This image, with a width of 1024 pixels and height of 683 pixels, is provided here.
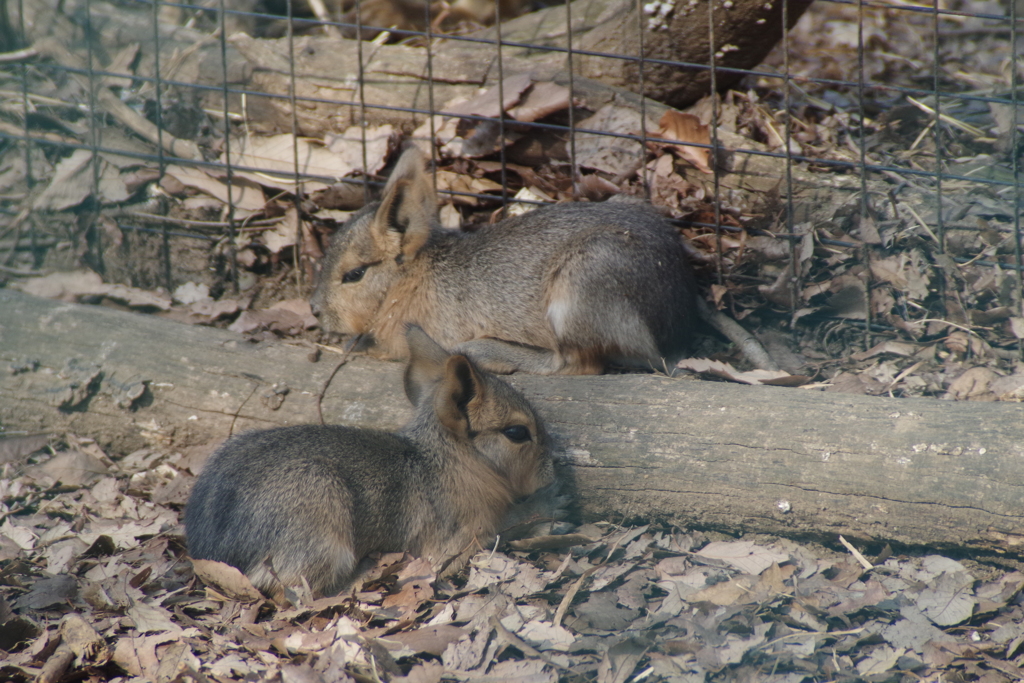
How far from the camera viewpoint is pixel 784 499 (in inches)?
149

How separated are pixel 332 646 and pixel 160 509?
4.93 ft

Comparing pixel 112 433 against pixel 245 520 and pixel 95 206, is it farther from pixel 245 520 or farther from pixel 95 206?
pixel 95 206

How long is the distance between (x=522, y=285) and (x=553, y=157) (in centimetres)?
135

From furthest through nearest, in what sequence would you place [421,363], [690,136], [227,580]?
1. [690,136]
2. [421,363]
3. [227,580]

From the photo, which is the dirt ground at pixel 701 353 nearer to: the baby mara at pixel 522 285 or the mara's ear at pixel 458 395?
the baby mara at pixel 522 285

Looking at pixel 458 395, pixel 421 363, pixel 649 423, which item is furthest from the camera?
pixel 421 363

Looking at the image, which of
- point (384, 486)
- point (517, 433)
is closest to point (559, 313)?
point (517, 433)

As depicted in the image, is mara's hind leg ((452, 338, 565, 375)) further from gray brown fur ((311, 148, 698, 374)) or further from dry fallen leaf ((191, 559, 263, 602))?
dry fallen leaf ((191, 559, 263, 602))

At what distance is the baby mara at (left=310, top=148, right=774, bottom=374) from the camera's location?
4.74m

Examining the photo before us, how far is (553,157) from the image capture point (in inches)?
235

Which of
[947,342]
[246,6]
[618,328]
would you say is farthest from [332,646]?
[246,6]

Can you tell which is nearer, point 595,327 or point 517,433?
point 517,433

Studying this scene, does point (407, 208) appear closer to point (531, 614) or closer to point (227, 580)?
point (227, 580)

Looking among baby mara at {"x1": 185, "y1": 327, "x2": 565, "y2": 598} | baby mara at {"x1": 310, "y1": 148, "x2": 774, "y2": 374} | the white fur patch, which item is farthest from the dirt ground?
the white fur patch
